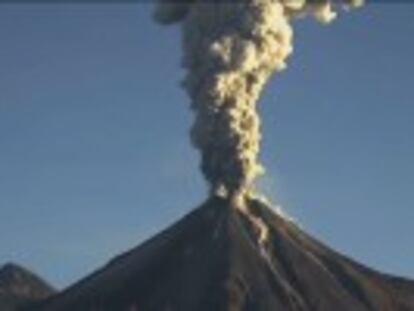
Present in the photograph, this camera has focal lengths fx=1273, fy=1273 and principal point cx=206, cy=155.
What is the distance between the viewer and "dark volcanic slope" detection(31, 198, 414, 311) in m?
175

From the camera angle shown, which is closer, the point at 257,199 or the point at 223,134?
the point at 223,134

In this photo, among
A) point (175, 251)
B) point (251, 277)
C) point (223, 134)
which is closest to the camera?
point (223, 134)

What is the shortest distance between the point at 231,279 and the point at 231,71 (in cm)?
2961

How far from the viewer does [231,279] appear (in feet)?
585

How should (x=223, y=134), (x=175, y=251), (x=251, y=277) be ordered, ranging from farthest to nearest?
(x=175, y=251) → (x=251, y=277) → (x=223, y=134)

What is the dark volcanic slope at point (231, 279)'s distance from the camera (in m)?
175

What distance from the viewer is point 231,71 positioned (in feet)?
561

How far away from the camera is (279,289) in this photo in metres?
178

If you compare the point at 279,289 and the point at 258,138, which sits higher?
the point at 258,138

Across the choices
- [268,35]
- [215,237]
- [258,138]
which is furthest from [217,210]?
[268,35]

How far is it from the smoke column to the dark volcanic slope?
48.9 ft

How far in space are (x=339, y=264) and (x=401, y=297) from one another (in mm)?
10707

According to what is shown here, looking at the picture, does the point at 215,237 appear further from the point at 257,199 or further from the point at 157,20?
the point at 157,20

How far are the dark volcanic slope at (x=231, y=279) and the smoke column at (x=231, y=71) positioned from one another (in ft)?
48.9
